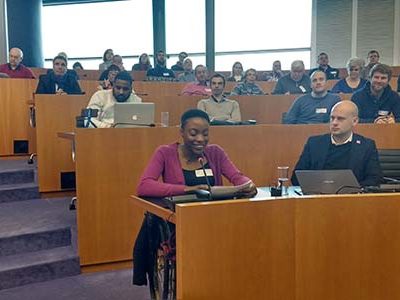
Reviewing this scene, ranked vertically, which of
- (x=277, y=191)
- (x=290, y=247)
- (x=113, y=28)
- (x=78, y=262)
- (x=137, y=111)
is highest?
(x=113, y=28)

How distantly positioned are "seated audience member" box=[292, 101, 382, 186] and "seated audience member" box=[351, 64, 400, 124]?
1057mm

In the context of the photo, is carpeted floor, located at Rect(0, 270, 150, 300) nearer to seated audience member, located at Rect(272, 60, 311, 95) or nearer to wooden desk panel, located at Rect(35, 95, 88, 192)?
wooden desk panel, located at Rect(35, 95, 88, 192)

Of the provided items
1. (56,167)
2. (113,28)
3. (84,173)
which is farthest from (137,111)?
(113,28)

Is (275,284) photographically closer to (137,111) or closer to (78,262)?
(78,262)

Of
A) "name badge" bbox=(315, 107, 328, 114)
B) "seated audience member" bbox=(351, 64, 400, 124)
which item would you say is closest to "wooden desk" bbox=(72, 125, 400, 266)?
"name badge" bbox=(315, 107, 328, 114)

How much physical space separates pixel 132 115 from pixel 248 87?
281cm

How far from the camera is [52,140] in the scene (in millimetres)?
4352

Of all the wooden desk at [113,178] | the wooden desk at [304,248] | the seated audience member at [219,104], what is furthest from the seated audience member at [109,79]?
the wooden desk at [304,248]

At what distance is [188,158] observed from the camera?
2621 mm

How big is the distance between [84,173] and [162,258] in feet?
4.28

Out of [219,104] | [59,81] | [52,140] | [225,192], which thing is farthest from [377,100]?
[59,81]

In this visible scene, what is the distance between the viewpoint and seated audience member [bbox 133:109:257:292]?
2.33 m

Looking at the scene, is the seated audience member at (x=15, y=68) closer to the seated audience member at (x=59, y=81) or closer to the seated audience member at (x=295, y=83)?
the seated audience member at (x=59, y=81)

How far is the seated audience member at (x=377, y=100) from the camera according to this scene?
4047mm
